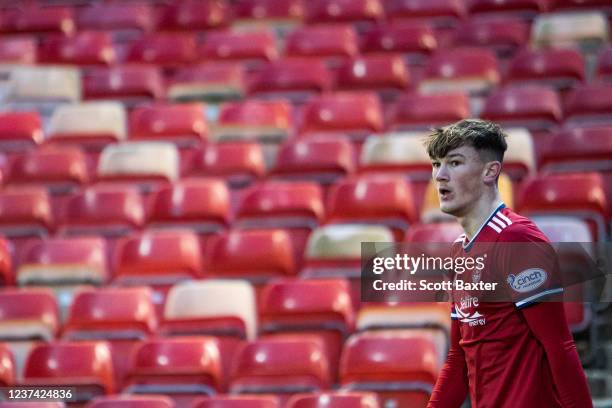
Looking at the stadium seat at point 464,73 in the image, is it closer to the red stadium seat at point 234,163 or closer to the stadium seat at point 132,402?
the red stadium seat at point 234,163

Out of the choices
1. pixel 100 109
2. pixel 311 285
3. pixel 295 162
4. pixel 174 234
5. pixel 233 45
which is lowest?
pixel 311 285

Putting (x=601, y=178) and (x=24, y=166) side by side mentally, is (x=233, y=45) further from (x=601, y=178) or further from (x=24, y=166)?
(x=601, y=178)

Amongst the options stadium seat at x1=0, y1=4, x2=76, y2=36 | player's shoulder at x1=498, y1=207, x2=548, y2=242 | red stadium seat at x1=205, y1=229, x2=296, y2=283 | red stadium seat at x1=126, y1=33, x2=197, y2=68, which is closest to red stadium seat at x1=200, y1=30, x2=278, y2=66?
red stadium seat at x1=126, y1=33, x2=197, y2=68

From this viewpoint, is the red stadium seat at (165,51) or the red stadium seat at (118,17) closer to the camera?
the red stadium seat at (165,51)

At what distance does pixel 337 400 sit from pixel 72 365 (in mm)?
921

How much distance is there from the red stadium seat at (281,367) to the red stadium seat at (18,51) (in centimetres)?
297

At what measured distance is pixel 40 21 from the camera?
20.5ft

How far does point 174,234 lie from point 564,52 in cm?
186

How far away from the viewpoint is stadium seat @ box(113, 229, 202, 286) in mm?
4023

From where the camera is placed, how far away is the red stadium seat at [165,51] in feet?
18.7

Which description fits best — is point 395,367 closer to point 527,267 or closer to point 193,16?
point 527,267

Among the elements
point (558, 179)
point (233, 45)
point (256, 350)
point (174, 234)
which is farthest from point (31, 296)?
point (233, 45)

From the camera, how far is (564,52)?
4.87 meters

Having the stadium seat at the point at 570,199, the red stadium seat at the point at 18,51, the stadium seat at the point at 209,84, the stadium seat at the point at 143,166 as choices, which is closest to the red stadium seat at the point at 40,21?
the red stadium seat at the point at 18,51
